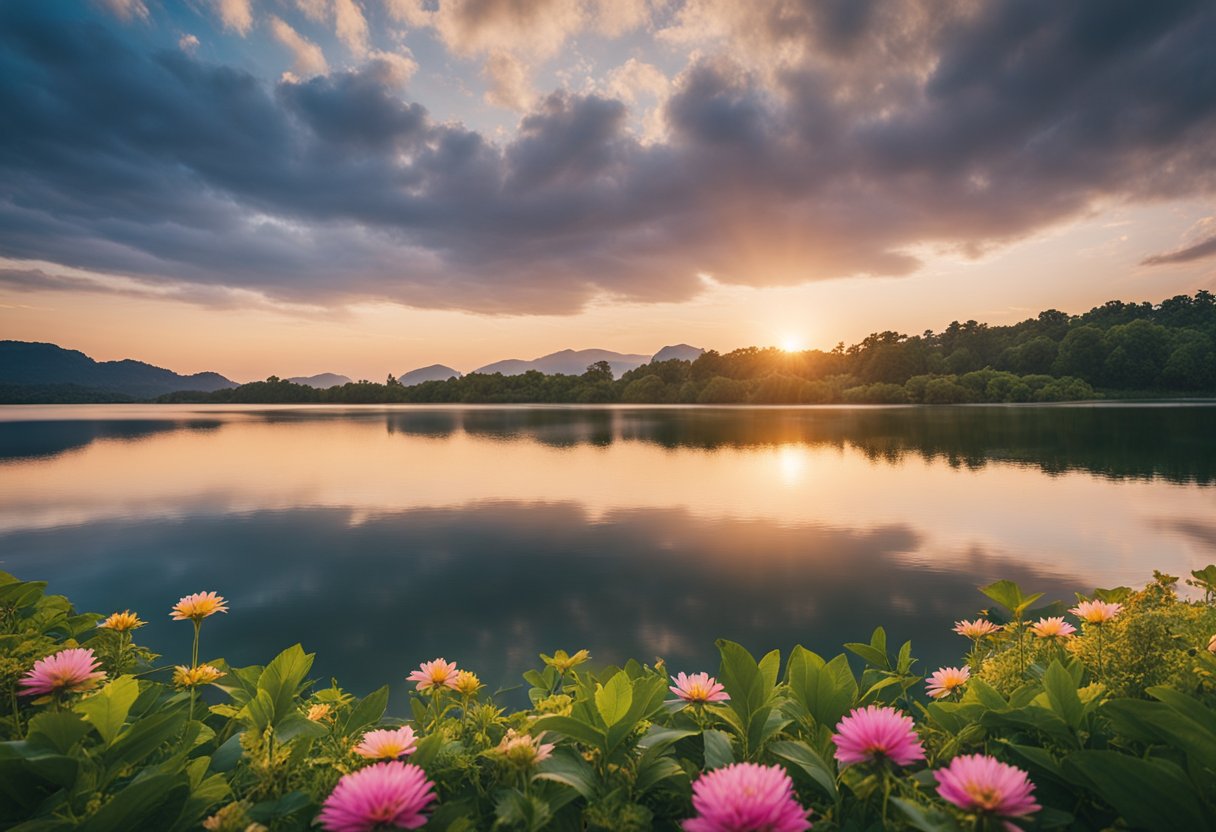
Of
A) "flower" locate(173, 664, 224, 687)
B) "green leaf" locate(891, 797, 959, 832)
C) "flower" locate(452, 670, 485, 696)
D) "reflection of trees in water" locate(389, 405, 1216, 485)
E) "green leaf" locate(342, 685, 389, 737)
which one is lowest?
"reflection of trees in water" locate(389, 405, 1216, 485)

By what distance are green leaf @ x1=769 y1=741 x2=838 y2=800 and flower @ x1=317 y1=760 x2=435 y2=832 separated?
3.64 ft

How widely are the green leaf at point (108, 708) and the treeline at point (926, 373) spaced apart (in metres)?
122

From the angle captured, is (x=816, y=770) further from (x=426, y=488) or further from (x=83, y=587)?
Answer: (x=426, y=488)

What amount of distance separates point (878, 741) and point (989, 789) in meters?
0.27

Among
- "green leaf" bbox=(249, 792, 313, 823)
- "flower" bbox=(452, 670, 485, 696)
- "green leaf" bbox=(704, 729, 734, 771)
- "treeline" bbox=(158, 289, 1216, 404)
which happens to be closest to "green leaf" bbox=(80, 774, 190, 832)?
"green leaf" bbox=(249, 792, 313, 823)

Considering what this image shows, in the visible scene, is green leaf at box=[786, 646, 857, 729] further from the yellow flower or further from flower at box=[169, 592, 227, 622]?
flower at box=[169, 592, 227, 622]

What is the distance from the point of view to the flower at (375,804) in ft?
4.27

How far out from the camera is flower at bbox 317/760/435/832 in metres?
1.30

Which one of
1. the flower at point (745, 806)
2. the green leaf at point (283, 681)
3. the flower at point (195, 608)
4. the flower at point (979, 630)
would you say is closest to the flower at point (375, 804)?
the flower at point (745, 806)

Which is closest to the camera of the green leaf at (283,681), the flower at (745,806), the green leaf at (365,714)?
the flower at (745,806)

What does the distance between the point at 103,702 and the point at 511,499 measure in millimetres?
16448

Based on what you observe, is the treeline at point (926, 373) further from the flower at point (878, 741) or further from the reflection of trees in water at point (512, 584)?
the flower at point (878, 741)

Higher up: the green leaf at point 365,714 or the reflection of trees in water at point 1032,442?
the green leaf at point 365,714

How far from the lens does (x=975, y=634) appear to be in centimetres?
317
